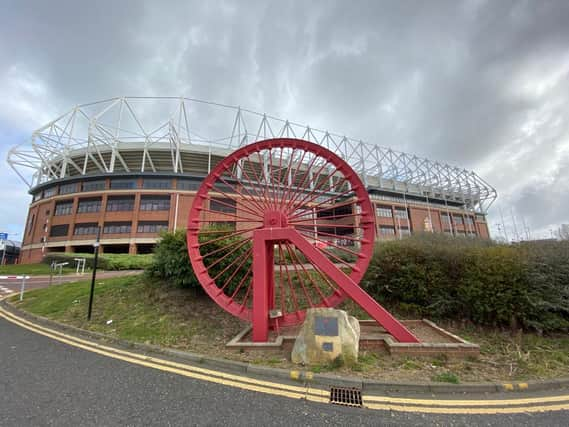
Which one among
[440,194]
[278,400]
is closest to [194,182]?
[278,400]

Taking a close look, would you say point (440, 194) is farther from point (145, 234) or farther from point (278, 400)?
point (278, 400)

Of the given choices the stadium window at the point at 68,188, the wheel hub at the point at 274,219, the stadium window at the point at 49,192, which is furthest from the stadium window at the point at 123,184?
the wheel hub at the point at 274,219

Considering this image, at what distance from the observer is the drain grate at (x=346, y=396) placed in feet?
10.6

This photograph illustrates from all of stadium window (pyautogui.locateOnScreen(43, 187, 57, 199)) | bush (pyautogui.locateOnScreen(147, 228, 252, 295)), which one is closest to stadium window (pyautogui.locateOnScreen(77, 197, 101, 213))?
stadium window (pyautogui.locateOnScreen(43, 187, 57, 199))

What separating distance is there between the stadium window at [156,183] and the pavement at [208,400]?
121ft

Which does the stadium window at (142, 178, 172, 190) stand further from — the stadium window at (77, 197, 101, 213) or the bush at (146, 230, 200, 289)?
the bush at (146, 230, 200, 289)

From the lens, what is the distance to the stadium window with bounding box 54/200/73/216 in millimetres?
38312

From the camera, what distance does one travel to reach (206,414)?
293cm

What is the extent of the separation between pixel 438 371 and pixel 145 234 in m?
39.3

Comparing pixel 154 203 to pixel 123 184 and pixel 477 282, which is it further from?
pixel 477 282

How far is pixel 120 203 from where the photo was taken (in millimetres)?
37188

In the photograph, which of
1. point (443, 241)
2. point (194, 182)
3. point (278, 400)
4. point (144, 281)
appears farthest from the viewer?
point (194, 182)

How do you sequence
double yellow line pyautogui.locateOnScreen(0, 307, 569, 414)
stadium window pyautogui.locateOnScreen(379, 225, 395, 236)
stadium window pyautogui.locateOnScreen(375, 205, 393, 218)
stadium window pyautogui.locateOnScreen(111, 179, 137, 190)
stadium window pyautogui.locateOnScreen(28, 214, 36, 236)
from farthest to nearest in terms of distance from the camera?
stadium window pyautogui.locateOnScreen(375, 205, 393, 218), stadium window pyautogui.locateOnScreen(379, 225, 395, 236), stadium window pyautogui.locateOnScreen(28, 214, 36, 236), stadium window pyautogui.locateOnScreen(111, 179, 137, 190), double yellow line pyautogui.locateOnScreen(0, 307, 569, 414)

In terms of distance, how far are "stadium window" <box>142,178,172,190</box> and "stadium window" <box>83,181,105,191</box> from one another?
6708mm
